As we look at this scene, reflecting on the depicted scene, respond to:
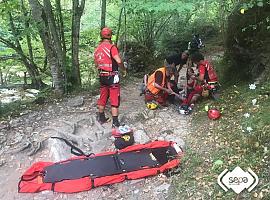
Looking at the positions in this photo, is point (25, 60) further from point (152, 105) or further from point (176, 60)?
point (176, 60)

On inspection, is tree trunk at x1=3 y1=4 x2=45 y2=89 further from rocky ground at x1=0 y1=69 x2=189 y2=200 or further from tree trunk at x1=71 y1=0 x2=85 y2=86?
rocky ground at x1=0 y1=69 x2=189 y2=200

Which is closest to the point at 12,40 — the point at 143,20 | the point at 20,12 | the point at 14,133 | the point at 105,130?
the point at 20,12

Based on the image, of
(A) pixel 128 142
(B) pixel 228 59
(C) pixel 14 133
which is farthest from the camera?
(B) pixel 228 59

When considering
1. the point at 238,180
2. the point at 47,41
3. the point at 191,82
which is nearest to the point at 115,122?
the point at 191,82

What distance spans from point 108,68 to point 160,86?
47.0 inches

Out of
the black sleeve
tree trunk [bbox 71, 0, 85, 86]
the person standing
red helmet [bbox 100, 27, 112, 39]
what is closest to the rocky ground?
the person standing

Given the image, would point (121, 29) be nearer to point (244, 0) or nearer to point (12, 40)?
point (12, 40)

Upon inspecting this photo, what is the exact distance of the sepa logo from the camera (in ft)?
13.8

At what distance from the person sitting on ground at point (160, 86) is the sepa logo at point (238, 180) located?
10.1 feet

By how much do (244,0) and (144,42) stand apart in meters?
4.50

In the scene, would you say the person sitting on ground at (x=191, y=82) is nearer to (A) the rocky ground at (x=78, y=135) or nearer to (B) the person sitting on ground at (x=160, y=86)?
(B) the person sitting on ground at (x=160, y=86)

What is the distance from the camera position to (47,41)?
809 centimetres

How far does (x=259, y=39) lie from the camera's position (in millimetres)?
7105

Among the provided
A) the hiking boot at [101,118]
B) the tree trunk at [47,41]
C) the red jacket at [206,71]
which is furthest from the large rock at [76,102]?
the red jacket at [206,71]
